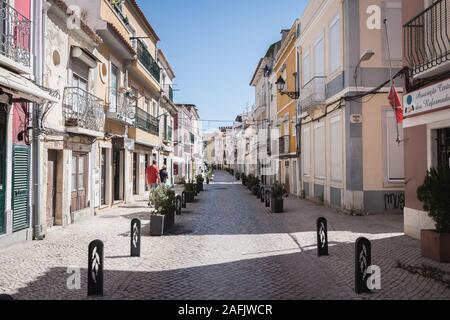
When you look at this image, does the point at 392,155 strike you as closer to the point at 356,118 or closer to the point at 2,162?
the point at 356,118

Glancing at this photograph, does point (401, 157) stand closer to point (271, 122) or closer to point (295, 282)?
point (295, 282)

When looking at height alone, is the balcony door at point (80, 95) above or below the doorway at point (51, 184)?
above

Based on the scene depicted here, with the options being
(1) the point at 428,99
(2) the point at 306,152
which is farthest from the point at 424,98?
(2) the point at 306,152

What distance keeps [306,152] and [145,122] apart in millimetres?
8486

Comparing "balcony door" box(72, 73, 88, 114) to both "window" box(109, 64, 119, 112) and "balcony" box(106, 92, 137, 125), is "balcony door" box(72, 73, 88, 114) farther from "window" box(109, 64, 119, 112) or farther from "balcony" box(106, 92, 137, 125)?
"window" box(109, 64, 119, 112)

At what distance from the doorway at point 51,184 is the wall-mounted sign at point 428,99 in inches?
373

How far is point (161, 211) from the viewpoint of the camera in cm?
1026

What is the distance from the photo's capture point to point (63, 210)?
442 inches

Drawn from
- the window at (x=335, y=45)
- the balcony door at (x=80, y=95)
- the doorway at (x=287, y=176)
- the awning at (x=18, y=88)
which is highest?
the window at (x=335, y=45)

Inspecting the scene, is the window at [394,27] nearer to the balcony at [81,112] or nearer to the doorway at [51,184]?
the balcony at [81,112]

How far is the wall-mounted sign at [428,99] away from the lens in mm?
8055

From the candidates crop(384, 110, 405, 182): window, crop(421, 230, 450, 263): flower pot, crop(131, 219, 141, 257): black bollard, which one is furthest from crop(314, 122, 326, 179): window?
crop(131, 219, 141, 257): black bollard

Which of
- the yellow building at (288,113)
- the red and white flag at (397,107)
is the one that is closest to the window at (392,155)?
the red and white flag at (397,107)

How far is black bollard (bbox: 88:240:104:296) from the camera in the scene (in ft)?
17.1
